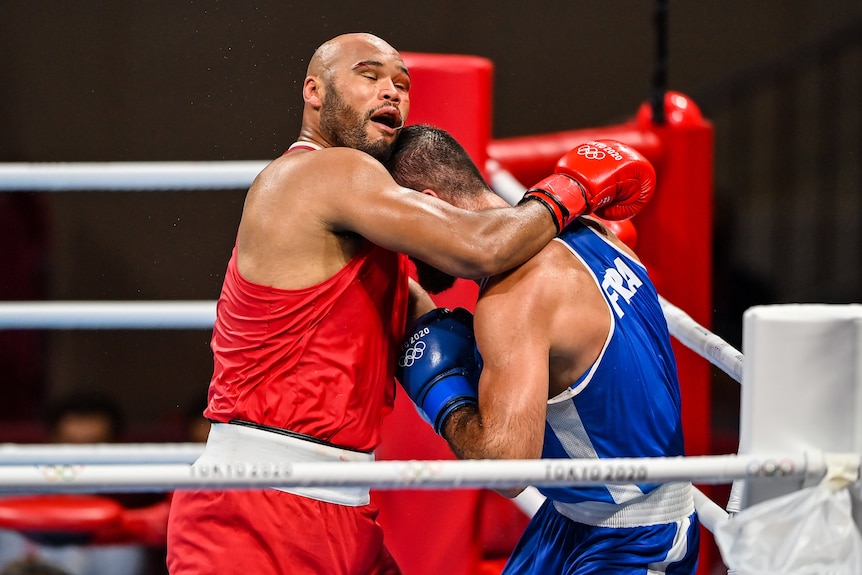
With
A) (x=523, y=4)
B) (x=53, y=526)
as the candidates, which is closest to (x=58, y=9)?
(x=523, y=4)

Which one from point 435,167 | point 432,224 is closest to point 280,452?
point 432,224

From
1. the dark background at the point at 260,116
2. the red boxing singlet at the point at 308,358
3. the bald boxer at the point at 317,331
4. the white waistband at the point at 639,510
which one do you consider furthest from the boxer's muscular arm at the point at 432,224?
the dark background at the point at 260,116

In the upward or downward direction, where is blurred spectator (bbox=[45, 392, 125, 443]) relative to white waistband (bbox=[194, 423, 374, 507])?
downward

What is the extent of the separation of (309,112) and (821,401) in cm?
99

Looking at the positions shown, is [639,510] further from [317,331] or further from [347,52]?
[347,52]

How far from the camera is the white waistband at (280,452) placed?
154 cm

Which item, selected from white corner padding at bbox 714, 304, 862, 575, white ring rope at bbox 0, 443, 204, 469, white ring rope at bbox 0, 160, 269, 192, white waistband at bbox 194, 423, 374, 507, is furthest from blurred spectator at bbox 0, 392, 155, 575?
white corner padding at bbox 714, 304, 862, 575

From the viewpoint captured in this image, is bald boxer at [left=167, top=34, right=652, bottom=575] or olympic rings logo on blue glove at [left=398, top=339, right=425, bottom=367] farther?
olympic rings logo on blue glove at [left=398, top=339, right=425, bottom=367]

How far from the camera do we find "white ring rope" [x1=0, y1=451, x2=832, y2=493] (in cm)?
102

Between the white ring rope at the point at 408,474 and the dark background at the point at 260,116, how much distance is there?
363 centimetres

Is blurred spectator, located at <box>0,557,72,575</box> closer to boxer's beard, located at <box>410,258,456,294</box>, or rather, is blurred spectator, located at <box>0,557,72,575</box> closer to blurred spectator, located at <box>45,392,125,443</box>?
blurred spectator, located at <box>45,392,125,443</box>

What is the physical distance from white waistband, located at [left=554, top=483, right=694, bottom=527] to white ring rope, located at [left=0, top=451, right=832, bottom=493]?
54 cm

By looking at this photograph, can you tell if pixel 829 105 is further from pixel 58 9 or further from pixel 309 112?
pixel 309 112

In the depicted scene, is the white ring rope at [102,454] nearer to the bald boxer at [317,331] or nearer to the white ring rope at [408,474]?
the bald boxer at [317,331]
